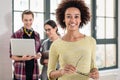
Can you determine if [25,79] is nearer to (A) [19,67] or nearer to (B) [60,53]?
(A) [19,67]

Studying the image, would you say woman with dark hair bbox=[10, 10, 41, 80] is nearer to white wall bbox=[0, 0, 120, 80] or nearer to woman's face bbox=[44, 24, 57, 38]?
woman's face bbox=[44, 24, 57, 38]

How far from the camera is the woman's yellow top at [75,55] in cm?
139

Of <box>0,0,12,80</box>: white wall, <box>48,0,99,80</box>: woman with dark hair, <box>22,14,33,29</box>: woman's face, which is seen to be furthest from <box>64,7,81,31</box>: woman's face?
<box>0,0,12,80</box>: white wall

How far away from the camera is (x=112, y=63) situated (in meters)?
A: 4.64

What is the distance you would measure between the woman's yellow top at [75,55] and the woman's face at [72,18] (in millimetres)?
95

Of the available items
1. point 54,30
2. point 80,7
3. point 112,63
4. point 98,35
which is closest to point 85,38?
point 80,7

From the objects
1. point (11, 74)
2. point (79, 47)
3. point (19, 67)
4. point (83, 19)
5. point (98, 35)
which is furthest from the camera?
point (98, 35)

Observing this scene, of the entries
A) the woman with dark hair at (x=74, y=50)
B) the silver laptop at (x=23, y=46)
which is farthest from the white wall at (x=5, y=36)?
the woman with dark hair at (x=74, y=50)

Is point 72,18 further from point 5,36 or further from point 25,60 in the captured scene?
point 5,36

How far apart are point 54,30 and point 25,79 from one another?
64cm

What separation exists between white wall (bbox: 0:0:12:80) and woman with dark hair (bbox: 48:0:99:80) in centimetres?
153

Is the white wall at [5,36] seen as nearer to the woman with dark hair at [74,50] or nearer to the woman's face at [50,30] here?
the woman's face at [50,30]

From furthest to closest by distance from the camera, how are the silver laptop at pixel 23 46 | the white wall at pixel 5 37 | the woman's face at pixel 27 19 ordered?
the white wall at pixel 5 37 < the woman's face at pixel 27 19 < the silver laptop at pixel 23 46

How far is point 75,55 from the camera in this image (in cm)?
139
